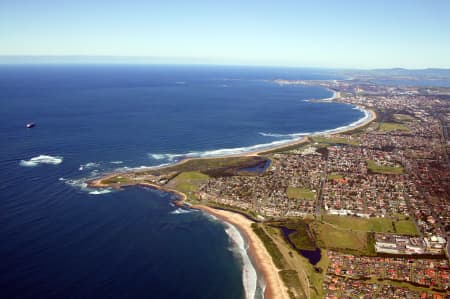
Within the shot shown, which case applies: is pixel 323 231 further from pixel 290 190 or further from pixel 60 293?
pixel 60 293

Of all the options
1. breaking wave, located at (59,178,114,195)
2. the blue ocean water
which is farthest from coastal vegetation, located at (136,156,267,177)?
breaking wave, located at (59,178,114,195)

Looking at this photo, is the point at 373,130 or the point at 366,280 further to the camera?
the point at 373,130

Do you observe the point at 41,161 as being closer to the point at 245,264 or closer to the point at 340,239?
the point at 245,264

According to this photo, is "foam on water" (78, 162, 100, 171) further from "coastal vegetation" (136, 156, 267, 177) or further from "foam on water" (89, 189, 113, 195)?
"foam on water" (89, 189, 113, 195)

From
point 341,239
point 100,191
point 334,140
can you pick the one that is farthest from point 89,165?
point 334,140

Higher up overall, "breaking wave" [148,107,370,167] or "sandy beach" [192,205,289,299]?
"breaking wave" [148,107,370,167]

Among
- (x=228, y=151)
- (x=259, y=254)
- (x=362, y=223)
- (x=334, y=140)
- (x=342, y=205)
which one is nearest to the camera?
(x=259, y=254)

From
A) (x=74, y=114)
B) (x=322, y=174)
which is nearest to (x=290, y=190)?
(x=322, y=174)
